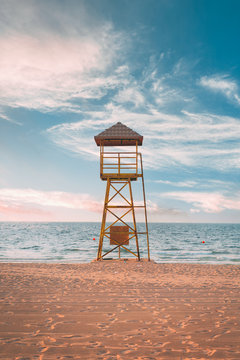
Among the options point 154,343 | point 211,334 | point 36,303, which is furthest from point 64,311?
point 211,334

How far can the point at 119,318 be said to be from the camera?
6.05 metres

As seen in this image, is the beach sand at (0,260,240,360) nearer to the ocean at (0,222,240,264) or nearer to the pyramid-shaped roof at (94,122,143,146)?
the pyramid-shaped roof at (94,122,143,146)

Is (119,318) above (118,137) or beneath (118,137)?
beneath

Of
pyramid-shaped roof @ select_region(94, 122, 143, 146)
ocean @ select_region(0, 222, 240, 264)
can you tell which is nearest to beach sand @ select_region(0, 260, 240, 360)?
pyramid-shaped roof @ select_region(94, 122, 143, 146)

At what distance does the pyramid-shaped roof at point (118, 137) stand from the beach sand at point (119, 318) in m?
8.15

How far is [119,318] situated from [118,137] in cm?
1113

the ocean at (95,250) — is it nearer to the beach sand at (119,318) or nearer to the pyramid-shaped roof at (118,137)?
the pyramid-shaped roof at (118,137)

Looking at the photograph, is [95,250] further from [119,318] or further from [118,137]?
[119,318]

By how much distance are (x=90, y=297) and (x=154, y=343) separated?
3.44 meters

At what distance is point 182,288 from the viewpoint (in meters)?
9.09

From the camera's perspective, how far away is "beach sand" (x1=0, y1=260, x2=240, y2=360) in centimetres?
454

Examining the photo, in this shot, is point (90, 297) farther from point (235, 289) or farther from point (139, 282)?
point (235, 289)

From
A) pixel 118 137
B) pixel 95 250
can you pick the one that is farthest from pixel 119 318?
pixel 95 250

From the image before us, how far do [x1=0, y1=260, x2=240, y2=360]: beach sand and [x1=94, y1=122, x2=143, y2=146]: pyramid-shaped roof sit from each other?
8.15 metres
